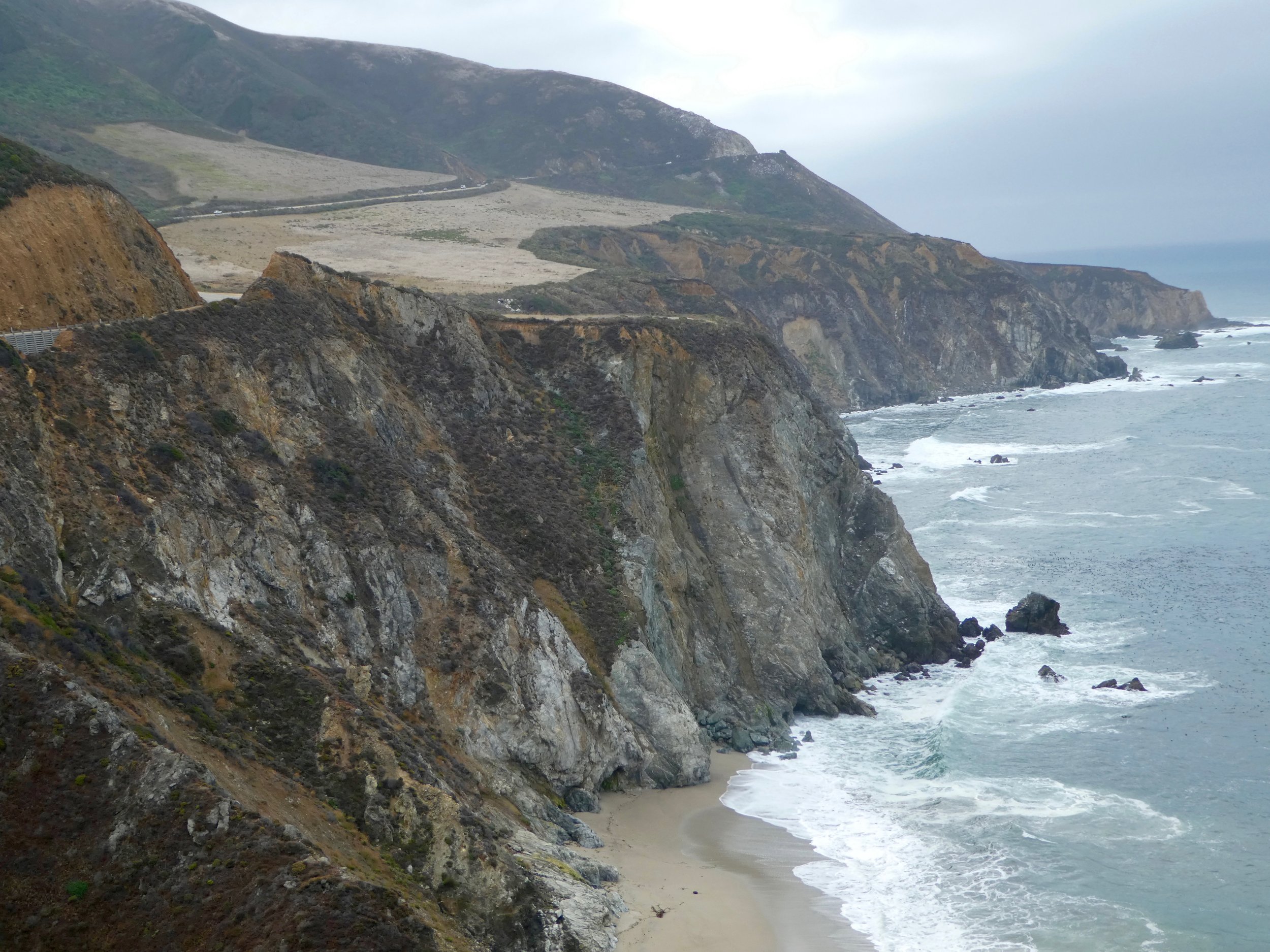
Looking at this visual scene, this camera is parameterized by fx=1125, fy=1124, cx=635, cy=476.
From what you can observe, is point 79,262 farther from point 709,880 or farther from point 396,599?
point 709,880

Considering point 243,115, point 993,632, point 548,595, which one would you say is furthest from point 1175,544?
point 243,115

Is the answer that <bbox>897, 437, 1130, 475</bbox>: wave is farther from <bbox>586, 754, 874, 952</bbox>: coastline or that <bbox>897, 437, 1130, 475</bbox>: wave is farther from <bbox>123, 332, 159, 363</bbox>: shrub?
<bbox>123, 332, 159, 363</bbox>: shrub

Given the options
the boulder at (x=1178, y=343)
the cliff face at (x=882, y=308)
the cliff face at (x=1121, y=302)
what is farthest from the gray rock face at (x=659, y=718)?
the cliff face at (x=1121, y=302)

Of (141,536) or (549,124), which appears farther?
(549,124)

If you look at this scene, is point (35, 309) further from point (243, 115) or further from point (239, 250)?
point (243, 115)

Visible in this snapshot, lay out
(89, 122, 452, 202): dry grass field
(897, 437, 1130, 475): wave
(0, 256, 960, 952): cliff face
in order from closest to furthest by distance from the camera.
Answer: (0, 256, 960, 952): cliff face → (897, 437, 1130, 475): wave → (89, 122, 452, 202): dry grass field

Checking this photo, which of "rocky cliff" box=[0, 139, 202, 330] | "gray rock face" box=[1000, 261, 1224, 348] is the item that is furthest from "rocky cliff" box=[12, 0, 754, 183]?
"rocky cliff" box=[0, 139, 202, 330]

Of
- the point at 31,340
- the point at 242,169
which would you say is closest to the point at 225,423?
the point at 31,340
